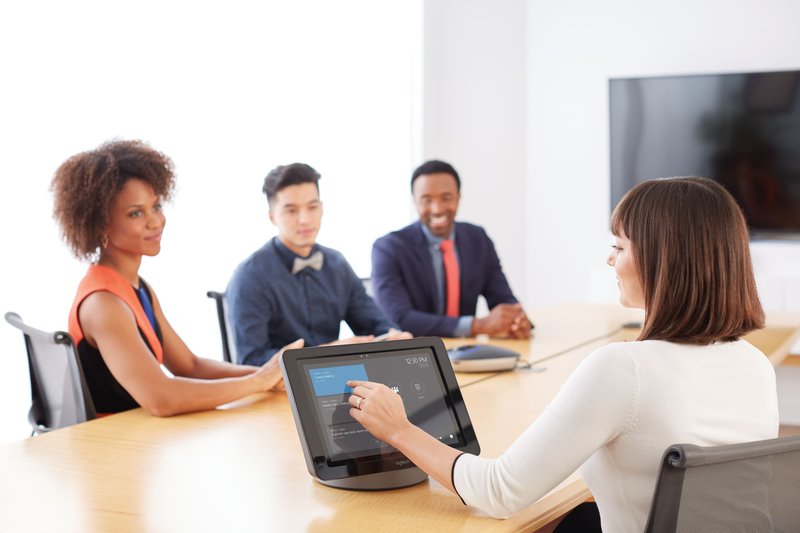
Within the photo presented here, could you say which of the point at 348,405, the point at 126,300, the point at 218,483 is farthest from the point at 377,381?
the point at 126,300

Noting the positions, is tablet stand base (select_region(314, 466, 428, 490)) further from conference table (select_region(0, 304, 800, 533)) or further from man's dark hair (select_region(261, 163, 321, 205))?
man's dark hair (select_region(261, 163, 321, 205))

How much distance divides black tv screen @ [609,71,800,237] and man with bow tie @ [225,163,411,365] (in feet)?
11.3

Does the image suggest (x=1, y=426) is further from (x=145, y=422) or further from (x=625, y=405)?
(x=625, y=405)

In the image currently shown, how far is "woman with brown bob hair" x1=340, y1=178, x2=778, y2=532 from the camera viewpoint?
145 cm

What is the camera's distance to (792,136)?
19.1 ft

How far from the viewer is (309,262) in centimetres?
326

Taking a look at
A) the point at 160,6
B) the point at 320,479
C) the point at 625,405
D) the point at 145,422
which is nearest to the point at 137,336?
the point at 145,422

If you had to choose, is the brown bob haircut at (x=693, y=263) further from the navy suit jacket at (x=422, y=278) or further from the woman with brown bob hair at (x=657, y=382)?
the navy suit jacket at (x=422, y=278)

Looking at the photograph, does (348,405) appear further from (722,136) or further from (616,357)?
(722,136)

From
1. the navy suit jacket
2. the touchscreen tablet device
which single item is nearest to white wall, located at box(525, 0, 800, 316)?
the navy suit jacket

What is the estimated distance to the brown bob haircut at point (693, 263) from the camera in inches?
58.9

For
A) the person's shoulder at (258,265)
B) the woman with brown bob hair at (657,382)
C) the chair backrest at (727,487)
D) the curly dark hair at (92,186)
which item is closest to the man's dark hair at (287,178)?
the person's shoulder at (258,265)

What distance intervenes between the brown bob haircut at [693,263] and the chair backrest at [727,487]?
0.68 ft

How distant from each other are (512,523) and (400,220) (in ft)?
15.7
